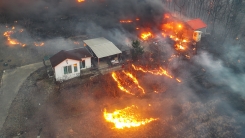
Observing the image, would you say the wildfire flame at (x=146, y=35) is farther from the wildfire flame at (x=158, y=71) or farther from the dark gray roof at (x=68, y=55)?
the dark gray roof at (x=68, y=55)

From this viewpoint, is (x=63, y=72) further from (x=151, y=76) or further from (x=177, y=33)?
(x=177, y=33)

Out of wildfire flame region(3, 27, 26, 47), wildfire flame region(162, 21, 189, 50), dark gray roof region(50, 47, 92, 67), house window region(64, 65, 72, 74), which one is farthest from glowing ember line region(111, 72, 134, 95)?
wildfire flame region(3, 27, 26, 47)

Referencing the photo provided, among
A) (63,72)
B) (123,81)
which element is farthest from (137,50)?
(63,72)

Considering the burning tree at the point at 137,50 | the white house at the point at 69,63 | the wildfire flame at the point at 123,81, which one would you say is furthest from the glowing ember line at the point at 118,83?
the burning tree at the point at 137,50

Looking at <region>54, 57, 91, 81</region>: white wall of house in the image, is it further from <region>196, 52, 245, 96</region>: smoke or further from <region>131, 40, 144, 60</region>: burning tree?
<region>196, 52, 245, 96</region>: smoke

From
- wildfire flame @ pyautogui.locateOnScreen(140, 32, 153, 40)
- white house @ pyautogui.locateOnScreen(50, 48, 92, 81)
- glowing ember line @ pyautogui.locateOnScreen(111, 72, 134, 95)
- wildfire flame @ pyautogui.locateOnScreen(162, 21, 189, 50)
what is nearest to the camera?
glowing ember line @ pyautogui.locateOnScreen(111, 72, 134, 95)
